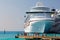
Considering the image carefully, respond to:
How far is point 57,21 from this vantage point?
83.8 metres

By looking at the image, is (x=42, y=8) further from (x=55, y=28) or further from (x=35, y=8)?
(x=55, y=28)

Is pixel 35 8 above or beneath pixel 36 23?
above

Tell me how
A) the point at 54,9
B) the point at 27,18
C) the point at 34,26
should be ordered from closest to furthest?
the point at 34,26 < the point at 27,18 < the point at 54,9

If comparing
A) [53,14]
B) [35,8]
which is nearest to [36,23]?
[35,8]

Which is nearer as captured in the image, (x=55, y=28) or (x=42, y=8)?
(x=42, y=8)

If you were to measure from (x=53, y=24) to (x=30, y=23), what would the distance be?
31.9 feet

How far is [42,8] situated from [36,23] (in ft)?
21.9

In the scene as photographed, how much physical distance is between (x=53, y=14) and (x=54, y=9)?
255 cm

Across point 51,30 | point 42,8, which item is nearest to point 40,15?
point 42,8

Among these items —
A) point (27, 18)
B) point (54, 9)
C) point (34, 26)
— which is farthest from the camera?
point (54, 9)

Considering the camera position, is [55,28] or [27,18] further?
[55,28]

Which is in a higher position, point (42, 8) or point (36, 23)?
point (42, 8)

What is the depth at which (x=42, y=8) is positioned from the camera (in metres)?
77.6

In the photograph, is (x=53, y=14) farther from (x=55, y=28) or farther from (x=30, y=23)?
(x=30, y=23)
